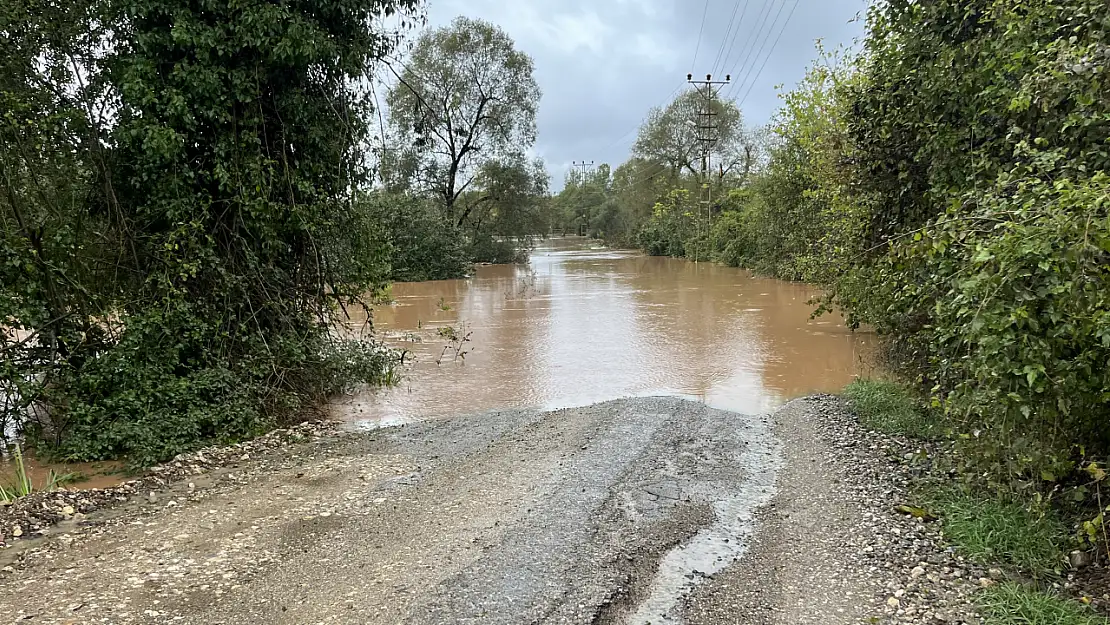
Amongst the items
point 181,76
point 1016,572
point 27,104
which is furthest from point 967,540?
point 27,104

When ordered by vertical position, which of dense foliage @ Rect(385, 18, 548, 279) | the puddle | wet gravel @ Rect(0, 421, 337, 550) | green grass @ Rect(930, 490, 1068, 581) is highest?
dense foliage @ Rect(385, 18, 548, 279)

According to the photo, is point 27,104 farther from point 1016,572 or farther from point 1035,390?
point 1016,572

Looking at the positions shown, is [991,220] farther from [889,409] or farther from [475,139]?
[475,139]

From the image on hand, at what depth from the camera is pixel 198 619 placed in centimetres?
379

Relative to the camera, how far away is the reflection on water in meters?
9.48

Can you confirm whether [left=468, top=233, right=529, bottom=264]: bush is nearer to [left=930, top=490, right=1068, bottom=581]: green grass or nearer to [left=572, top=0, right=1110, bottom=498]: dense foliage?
[left=572, top=0, right=1110, bottom=498]: dense foliage

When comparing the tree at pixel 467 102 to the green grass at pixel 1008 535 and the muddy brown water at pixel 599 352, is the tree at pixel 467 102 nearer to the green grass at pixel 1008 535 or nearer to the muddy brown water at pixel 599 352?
the muddy brown water at pixel 599 352

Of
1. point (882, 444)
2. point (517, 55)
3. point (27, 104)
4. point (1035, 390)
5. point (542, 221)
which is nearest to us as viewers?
point (1035, 390)

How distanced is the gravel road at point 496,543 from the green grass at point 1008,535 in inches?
9.1

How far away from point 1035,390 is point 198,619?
15.4ft

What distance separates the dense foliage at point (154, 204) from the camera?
6.43 metres

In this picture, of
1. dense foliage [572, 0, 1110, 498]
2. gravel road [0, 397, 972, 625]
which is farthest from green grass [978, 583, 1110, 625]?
dense foliage [572, 0, 1110, 498]

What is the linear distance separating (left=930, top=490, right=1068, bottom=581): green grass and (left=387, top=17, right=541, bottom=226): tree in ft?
94.2

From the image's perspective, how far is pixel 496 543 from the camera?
4.64m
